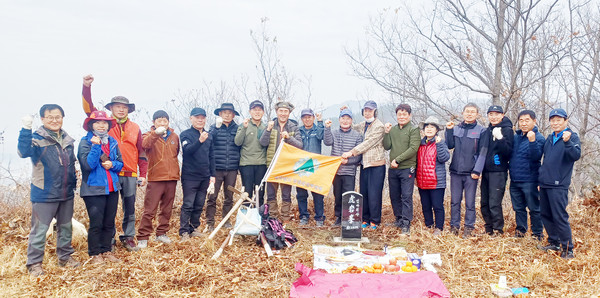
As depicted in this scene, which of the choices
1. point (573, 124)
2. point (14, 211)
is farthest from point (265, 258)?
point (573, 124)

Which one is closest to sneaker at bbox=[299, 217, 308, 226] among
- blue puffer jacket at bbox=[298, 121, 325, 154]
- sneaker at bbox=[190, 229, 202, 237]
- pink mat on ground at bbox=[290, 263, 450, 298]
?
blue puffer jacket at bbox=[298, 121, 325, 154]

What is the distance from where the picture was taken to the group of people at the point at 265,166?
18.8 feet

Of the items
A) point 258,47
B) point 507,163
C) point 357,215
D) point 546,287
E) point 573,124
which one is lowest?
point 546,287

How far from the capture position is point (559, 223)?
6.26m

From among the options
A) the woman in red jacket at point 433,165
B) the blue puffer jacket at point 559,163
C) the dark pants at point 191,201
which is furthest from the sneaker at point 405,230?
the dark pants at point 191,201

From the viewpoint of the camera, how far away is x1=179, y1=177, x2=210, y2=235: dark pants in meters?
Result: 7.23

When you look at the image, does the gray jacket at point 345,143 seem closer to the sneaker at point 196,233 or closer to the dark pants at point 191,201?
the dark pants at point 191,201

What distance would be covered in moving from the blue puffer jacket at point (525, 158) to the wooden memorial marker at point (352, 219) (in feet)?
9.23

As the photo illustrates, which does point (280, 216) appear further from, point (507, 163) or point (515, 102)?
point (515, 102)

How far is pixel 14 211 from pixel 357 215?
7.40 metres

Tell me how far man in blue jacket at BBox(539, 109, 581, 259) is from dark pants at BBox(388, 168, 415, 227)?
7.19ft

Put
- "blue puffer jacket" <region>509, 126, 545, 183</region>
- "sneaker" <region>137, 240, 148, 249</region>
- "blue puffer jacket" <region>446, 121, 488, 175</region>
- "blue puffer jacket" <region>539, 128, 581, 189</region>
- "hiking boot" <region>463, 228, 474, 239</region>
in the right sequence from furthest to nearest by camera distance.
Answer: "hiking boot" <region>463, 228, 474, 239</region> → "blue puffer jacket" <region>446, 121, 488, 175</region> → "sneaker" <region>137, 240, 148, 249</region> → "blue puffer jacket" <region>509, 126, 545, 183</region> → "blue puffer jacket" <region>539, 128, 581, 189</region>

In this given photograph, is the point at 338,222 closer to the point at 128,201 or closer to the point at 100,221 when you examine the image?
the point at 128,201

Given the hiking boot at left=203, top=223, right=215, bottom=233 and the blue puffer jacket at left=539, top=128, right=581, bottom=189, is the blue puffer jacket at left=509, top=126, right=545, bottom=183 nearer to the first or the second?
the blue puffer jacket at left=539, top=128, right=581, bottom=189
